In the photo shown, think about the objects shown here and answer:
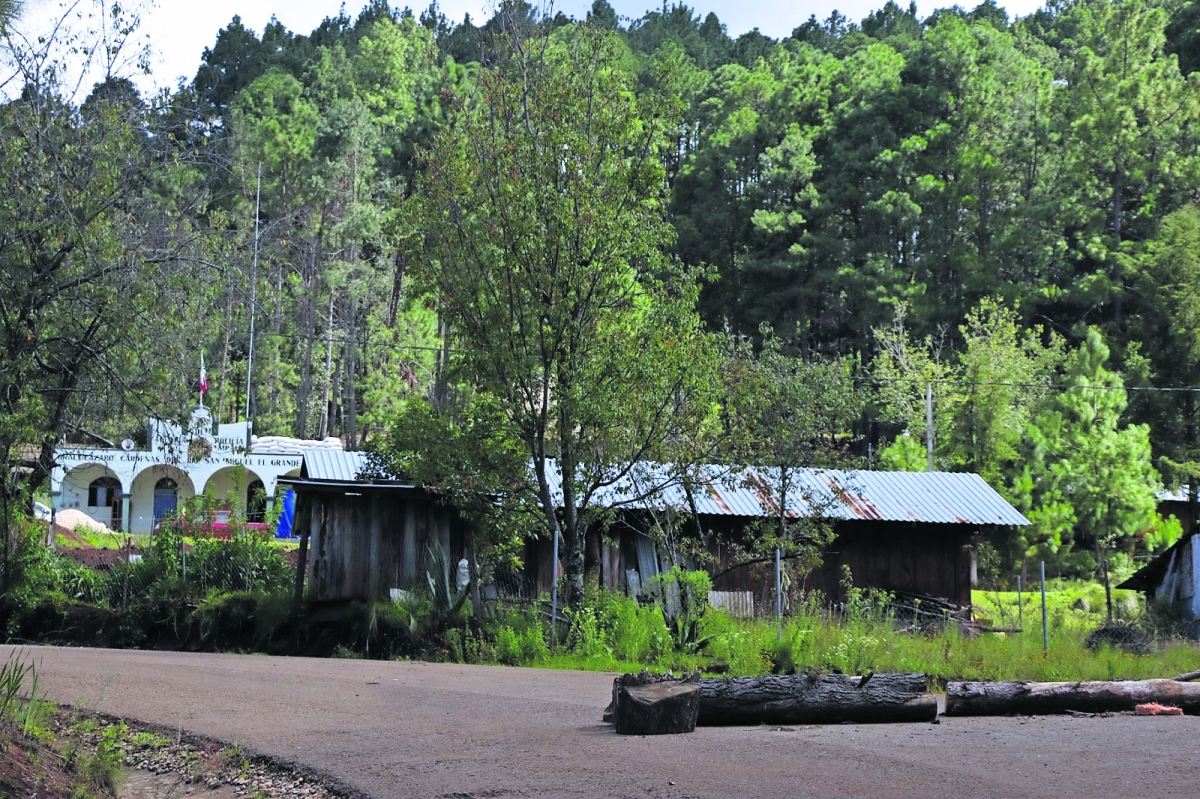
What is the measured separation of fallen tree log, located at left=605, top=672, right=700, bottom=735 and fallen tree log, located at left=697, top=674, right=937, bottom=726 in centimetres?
35

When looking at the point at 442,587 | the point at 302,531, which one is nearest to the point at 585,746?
the point at 442,587

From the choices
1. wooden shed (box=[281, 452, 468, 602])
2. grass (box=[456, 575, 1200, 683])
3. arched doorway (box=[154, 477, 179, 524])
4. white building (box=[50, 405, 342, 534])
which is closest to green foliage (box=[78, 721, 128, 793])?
grass (box=[456, 575, 1200, 683])

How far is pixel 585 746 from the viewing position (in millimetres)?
9188

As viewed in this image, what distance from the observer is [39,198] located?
20.1 metres

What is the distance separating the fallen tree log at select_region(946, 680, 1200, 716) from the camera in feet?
36.9

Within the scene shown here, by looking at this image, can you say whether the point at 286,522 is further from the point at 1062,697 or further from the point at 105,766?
the point at 105,766

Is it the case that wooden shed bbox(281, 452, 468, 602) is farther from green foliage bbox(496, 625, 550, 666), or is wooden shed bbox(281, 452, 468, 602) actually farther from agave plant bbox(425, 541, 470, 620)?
green foliage bbox(496, 625, 550, 666)

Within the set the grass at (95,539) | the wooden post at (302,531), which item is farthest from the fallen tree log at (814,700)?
the grass at (95,539)

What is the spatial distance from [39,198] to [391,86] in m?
64.0

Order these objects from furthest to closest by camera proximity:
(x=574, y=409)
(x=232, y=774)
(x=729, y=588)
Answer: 1. (x=729, y=588)
2. (x=574, y=409)
3. (x=232, y=774)

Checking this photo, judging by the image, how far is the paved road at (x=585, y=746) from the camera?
7.84 metres

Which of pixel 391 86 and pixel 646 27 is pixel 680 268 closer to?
pixel 391 86

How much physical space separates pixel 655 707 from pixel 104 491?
166 feet

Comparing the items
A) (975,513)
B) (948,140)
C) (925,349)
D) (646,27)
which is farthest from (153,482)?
(646,27)
